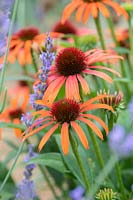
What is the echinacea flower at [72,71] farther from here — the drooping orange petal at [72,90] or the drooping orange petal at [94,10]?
the drooping orange petal at [94,10]

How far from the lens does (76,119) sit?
2.91 feet

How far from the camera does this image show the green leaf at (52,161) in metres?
0.97

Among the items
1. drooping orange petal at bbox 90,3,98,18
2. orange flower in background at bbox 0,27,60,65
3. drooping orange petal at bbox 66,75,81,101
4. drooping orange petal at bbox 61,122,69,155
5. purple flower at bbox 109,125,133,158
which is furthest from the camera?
orange flower in background at bbox 0,27,60,65

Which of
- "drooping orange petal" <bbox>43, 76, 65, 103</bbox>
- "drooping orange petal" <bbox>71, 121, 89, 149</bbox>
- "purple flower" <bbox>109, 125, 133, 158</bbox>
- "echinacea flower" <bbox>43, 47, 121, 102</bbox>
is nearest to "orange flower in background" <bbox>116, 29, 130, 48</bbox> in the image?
"echinacea flower" <bbox>43, 47, 121, 102</bbox>

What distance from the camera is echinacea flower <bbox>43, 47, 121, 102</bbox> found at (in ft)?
3.13

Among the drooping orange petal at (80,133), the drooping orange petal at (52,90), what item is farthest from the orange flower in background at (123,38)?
the drooping orange petal at (80,133)

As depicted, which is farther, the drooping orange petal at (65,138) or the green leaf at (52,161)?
the green leaf at (52,161)

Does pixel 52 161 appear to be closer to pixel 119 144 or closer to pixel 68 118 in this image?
pixel 68 118

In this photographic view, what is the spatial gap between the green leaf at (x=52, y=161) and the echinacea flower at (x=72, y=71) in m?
0.10

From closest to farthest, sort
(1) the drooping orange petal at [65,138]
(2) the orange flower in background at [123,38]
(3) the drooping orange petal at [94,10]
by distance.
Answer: (1) the drooping orange petal at [65,138] < (3) the drooping orange petal at [94,10] < (2) the orange flower in background at [123,38]

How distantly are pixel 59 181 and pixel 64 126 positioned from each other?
0.62 m

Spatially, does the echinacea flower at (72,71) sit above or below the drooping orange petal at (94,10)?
below

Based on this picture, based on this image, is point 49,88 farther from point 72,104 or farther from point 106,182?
point 106,182

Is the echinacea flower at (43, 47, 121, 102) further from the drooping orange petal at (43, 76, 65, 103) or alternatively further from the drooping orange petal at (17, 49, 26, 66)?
the drooping orange petal at (17, 49, 26, 66)
